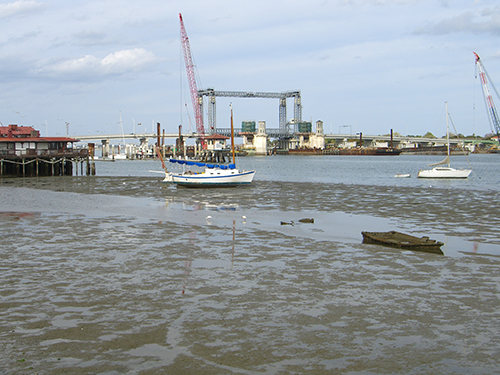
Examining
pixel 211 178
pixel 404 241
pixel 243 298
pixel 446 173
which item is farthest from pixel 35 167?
pixel 243 298

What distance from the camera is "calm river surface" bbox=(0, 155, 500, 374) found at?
952 cm

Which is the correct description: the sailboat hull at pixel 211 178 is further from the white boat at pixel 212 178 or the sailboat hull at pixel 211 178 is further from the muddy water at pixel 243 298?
the muddy water at pixel 243 298

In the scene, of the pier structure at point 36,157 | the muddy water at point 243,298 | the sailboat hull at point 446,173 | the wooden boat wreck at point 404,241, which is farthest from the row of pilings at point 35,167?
the wooden boat wreck at point 404,241

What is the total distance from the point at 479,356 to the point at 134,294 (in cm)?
863

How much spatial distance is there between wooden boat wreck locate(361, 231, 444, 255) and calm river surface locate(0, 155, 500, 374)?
2.00 ft

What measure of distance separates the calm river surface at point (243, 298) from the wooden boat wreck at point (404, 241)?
0.61 meters

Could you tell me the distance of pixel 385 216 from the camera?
30.7m

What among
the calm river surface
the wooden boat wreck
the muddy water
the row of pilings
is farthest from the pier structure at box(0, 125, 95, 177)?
the wooden boat wreck

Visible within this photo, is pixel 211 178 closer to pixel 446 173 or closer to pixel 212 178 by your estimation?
pixel 212 178

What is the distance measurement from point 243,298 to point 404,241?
982 centimetres

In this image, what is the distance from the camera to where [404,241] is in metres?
20.7

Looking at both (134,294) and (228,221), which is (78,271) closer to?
(134,294)

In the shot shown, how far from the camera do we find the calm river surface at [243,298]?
31.2 feet

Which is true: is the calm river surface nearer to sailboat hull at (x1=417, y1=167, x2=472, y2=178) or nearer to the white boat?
the white boat
